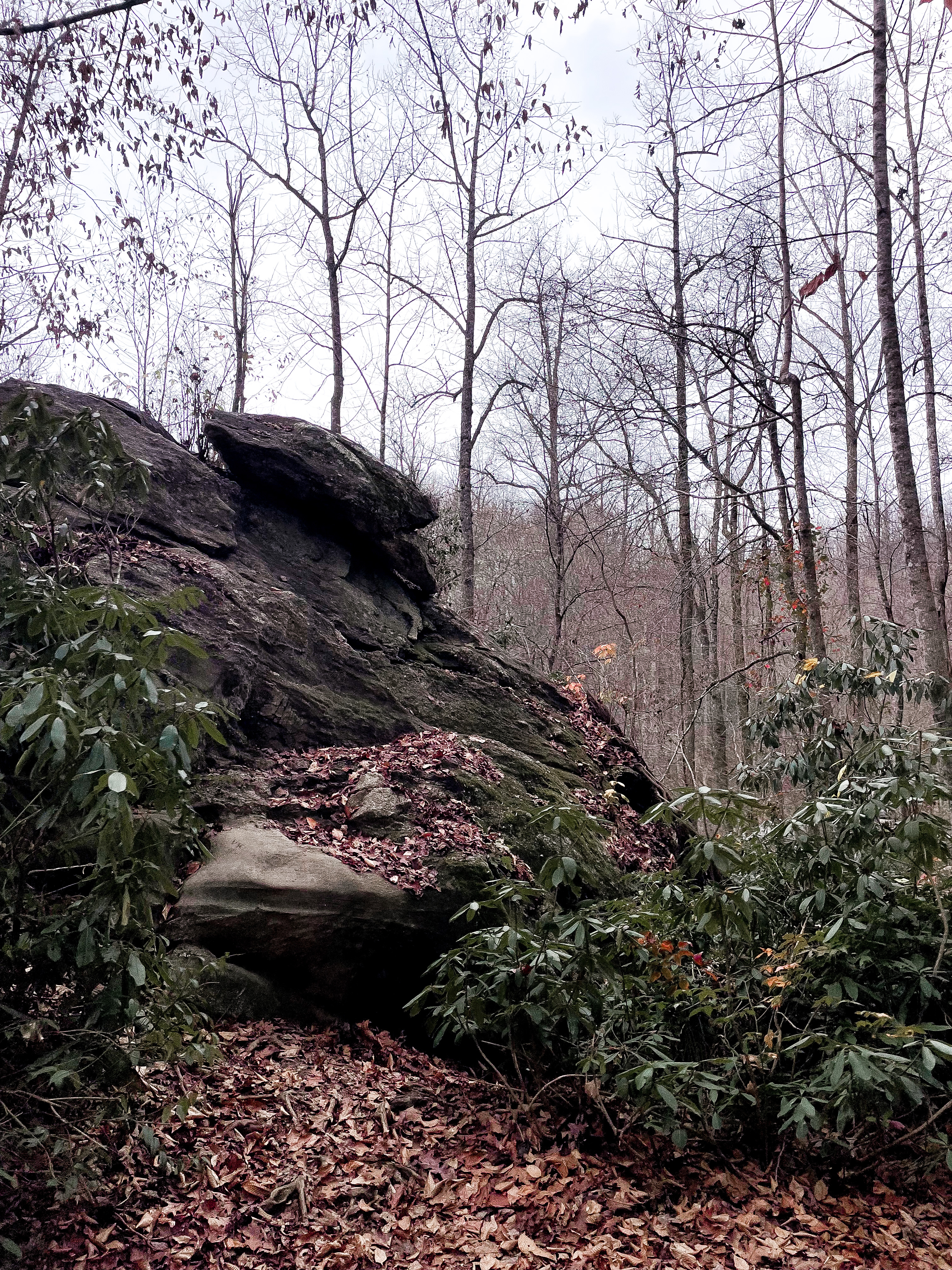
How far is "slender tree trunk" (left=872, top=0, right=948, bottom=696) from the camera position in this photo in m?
5.43

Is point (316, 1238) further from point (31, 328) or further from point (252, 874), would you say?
point (31, 328)

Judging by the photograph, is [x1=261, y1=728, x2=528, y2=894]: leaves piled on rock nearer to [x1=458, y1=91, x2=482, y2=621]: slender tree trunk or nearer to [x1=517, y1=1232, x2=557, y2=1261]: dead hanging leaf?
[x1=517, y1=1232, x2=557, y2=1261]: dead hanging leaf

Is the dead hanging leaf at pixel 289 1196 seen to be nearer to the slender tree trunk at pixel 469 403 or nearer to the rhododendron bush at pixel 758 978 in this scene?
the rhododendron bush at pixel 758 978

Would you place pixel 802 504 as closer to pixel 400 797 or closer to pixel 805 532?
pixel 805 532

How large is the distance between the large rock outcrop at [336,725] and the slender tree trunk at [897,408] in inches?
107

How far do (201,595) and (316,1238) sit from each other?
230 centimetres

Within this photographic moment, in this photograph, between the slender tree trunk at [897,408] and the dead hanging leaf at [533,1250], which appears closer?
the dead hanging leaf at [533,1250]

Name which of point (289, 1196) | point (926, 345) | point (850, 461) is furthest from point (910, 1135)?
point (850, 461)

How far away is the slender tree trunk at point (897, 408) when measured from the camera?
17.8 ft

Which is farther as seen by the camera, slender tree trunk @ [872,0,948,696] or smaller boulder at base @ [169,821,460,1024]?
slender tree trunk @ [872,0,948,696]

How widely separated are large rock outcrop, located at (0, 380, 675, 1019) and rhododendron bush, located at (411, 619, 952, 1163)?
1.36 feet

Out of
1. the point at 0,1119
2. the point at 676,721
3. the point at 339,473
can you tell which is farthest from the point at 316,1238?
the point at 676,721

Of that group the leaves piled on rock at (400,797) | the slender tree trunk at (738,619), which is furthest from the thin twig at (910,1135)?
the slender tree trunk at (738,619)

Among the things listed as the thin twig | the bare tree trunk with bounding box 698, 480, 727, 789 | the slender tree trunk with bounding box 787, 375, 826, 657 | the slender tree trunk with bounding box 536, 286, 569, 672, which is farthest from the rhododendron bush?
the slender tree trunk with bounding box 536, 286, 569, 672
